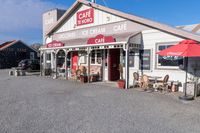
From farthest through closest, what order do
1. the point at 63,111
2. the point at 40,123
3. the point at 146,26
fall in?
the point at 146,26
the point at 63,111
the point at 40,123

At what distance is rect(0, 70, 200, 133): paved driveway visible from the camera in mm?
5543

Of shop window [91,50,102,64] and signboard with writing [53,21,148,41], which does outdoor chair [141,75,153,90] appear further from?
shop window [91,50,102,64]

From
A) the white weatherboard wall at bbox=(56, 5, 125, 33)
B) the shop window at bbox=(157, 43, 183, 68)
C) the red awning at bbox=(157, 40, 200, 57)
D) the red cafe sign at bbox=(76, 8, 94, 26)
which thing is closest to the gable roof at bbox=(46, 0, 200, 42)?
the white weatherboard wall at bbox=(56, 5, 125, 33)

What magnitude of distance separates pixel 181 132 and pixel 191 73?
19.4 ft

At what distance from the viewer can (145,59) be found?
40.3 ft

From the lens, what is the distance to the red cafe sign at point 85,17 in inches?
619

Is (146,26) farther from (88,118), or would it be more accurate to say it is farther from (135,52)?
(88,118)

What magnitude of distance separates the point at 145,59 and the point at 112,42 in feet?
6.96

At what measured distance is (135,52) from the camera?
42.1ft

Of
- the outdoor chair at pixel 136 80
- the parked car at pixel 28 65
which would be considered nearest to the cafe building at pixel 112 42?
the outdoor chair at pixel 136 80

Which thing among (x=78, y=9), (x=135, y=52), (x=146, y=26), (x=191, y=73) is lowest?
(x=191, y=73)

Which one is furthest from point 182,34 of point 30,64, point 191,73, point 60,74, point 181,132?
point 30,64

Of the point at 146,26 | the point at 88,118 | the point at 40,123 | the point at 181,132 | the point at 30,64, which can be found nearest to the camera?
the point at 181,132

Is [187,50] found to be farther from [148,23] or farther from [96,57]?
[96,57]
